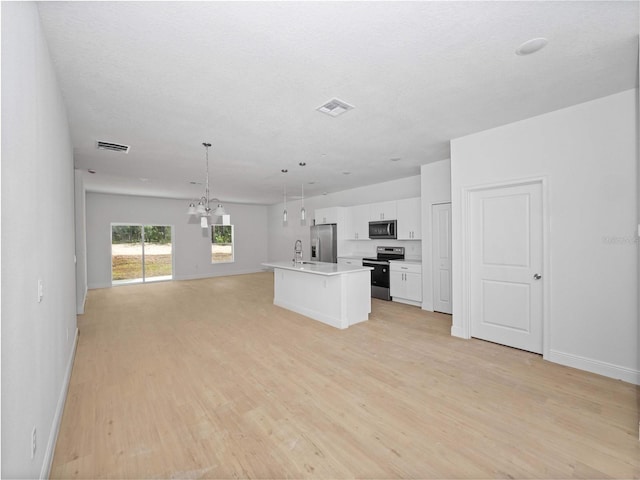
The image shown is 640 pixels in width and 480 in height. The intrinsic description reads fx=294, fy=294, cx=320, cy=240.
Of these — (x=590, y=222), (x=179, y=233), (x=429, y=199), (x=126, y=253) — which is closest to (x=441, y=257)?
(x=429, y=199)

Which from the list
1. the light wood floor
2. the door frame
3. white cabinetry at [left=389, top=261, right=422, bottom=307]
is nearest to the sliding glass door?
the light wood floor

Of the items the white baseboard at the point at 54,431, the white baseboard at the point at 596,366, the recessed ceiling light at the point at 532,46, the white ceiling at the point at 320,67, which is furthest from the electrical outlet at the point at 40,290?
the white baseboard at the point at 596,366

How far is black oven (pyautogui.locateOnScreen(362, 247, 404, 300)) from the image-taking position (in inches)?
255

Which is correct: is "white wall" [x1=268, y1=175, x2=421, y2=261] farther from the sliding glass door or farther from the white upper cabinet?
the sliding glass door

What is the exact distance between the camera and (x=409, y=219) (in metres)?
6.22

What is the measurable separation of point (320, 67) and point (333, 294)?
3.20 meters

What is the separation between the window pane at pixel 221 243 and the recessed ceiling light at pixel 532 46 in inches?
383

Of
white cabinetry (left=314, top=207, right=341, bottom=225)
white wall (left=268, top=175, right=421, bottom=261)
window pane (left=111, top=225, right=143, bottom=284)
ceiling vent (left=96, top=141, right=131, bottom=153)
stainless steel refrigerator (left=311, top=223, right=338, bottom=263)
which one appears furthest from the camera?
window pane (left=111, top=225, right=143, bottom=284)

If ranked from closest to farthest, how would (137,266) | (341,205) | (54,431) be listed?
(54,431) < (341,205) < (137,266)

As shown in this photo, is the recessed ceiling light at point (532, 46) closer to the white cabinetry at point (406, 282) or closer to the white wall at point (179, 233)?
the white cabinetry at point (406, 282)

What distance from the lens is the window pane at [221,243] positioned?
1046 cm

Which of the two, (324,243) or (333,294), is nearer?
(333,294)

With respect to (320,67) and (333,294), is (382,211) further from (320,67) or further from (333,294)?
(320,67)

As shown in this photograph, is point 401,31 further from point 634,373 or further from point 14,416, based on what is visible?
point 634,373
